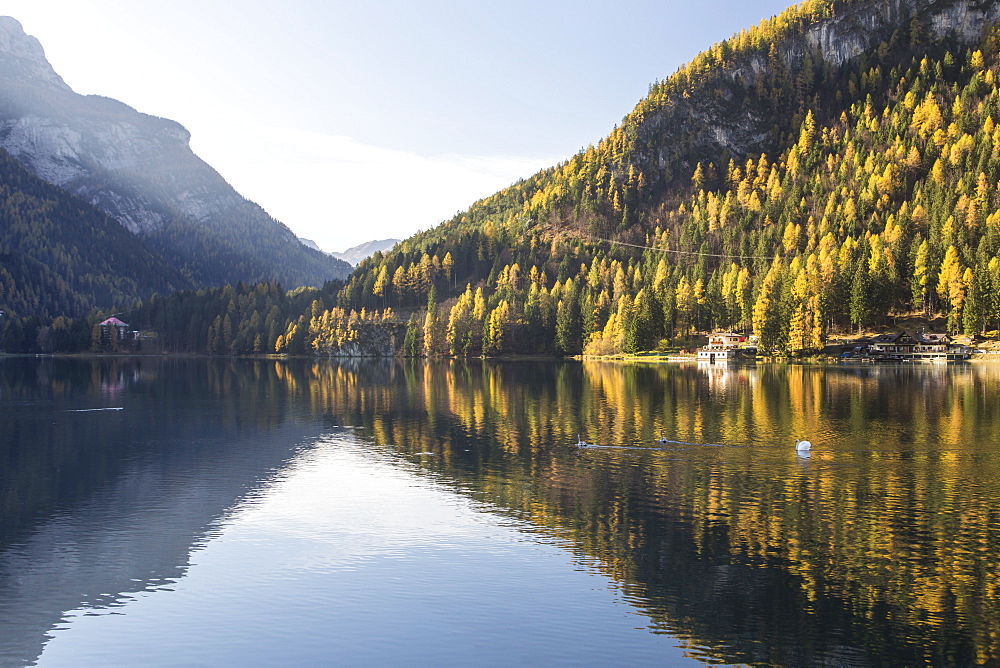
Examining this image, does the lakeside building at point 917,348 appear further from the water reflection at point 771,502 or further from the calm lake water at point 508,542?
the calm lake water at point 508,542

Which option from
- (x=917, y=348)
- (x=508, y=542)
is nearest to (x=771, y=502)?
(x=508, y=542)

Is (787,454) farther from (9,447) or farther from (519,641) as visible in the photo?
(9,447)

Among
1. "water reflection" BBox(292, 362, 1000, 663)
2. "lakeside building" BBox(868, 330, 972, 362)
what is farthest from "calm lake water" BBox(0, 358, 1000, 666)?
"lakeside building" BBox(868, 330, 972, 362)

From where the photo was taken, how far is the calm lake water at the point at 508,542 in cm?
2748

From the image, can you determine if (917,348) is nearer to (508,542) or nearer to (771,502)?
(771,502)

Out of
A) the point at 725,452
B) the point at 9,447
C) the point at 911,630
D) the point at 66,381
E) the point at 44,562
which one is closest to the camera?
the point at 911,630

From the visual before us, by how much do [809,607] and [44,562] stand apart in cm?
3275

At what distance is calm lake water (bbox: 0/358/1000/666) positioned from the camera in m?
27.5

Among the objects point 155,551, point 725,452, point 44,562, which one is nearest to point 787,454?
point 725,452

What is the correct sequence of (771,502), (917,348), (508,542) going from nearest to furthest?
(508,542) < (771,502) < (917,348)

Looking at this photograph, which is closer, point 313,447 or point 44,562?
point 44,562

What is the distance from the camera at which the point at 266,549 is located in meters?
38.7

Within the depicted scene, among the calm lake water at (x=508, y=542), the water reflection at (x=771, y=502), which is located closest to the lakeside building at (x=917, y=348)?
the water reflection at (x=771, y=502)

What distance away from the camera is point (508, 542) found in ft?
128
